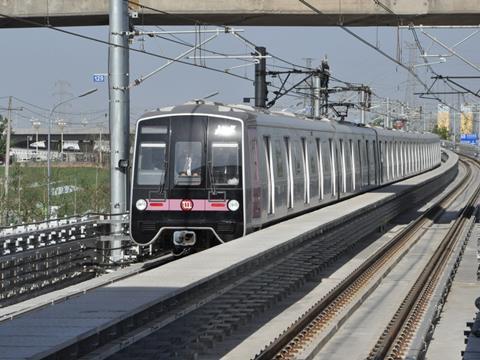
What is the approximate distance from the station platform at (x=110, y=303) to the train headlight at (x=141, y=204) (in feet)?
11.2

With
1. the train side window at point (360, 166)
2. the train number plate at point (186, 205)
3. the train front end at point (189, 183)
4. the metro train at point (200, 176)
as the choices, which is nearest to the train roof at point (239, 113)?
the metro train at point (200, 176)

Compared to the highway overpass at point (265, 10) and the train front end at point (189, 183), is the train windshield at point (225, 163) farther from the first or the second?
the highway overpass at point (265, 10)

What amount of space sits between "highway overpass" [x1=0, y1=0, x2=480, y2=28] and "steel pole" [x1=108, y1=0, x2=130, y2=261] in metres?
2.54

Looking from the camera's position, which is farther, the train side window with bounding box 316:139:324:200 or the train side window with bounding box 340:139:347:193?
the train side window with bounding box 340:139:347:193

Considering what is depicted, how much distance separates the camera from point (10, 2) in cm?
2275

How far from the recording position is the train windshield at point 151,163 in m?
17.5

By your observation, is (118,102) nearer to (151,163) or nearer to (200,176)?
(151,163)

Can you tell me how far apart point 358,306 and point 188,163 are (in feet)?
12.9

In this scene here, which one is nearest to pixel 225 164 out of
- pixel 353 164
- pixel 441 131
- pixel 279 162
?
pixel 279 162

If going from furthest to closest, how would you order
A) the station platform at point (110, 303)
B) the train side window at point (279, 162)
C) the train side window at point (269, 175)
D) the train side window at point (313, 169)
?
the train side window at point (313, 169), the train side window at point (279, 162), the train side window at point (269, 175), the station platform at point (110, 303)

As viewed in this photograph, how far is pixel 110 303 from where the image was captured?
8414 millimetres

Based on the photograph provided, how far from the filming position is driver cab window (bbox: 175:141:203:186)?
17.4m

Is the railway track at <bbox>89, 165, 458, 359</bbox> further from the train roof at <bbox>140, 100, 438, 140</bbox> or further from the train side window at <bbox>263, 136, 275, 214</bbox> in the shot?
the train roof at <bbox>140, 100, 438, 140</bbox>

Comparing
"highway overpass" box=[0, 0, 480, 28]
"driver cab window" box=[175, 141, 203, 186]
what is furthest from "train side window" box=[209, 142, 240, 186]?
"highway overpass" box=[0, 0, 480, 28]
